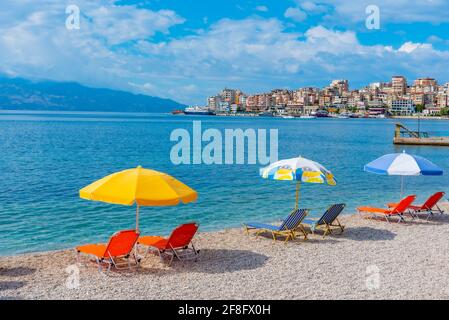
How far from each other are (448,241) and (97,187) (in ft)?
27.5

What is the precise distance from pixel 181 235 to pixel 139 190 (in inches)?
56.4

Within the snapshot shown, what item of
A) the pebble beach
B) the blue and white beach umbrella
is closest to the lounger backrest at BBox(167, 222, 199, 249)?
the pebble beach

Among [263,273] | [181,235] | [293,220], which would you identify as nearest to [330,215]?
[293,220]

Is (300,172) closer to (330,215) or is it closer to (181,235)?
(330,215)

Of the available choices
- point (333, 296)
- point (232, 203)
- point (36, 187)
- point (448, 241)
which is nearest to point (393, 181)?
point (232, 203)

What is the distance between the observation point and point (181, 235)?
9.95m

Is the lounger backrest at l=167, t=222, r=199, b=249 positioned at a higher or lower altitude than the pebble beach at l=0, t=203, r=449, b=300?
higher

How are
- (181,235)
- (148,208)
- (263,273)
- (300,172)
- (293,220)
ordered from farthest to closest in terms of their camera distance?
(148,208), (300,172), (293,220), (181,235), (263,273)

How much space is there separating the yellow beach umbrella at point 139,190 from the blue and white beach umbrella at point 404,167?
21.3 ft

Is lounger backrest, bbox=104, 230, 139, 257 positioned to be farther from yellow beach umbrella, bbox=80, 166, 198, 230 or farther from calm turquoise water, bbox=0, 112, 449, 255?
calm turquoise water, bbox=0, 112, 449, 255

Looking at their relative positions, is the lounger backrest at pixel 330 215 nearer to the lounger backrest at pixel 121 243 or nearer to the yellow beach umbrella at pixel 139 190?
the yellow beach umbrella at pixel 139 190

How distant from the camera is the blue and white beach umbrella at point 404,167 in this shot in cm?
1343

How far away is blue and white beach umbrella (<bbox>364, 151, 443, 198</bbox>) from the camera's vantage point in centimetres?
1343

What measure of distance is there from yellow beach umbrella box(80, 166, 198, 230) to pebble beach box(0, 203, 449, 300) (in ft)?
4.46
